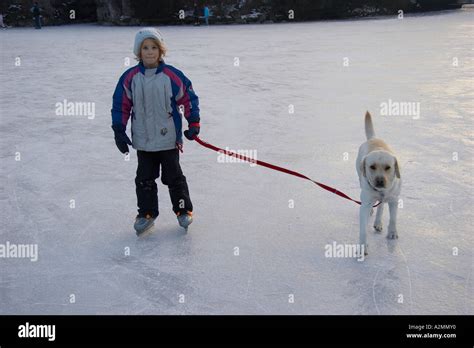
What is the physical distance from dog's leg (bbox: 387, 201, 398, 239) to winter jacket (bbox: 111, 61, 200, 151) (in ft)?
4.77

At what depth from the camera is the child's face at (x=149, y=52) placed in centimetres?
343

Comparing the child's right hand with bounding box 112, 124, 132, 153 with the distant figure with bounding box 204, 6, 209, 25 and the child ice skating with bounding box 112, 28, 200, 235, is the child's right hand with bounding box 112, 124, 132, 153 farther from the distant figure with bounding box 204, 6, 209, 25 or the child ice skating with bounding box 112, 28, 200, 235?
the distant figure with bounding box 204, 6, 209, 25

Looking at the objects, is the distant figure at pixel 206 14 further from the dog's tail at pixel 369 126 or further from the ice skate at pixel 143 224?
the ice skate at pixel 143 224

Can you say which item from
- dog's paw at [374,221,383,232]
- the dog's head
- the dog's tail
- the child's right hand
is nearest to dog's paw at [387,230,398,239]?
dog's paw at [374,221,383,232]

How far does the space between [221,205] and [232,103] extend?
4140 millimetres

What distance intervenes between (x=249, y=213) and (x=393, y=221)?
1137 millimetres

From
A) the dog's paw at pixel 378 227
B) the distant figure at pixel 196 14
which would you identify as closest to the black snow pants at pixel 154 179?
the dog's paw at pixel 378 227

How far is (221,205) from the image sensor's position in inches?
169

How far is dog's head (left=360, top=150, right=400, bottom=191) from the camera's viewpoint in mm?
3246

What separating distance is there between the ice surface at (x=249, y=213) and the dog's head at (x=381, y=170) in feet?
1.62

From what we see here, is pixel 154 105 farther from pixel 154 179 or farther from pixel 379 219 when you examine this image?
pixel 379 219
